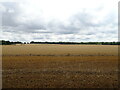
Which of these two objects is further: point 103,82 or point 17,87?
point 103,82

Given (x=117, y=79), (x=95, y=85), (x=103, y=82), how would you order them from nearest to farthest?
(x=95, y=85)
(x=103, y=82)
(x=117, y=79)

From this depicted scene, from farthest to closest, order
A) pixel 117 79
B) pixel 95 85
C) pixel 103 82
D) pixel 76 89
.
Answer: pixel 117 79 → pixel 103 82 → pixel 95 85 → pixel 76 89

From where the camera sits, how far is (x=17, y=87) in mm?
9617

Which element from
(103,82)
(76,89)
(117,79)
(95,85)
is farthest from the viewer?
(117,79)

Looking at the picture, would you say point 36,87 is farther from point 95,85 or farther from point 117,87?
point 117,87

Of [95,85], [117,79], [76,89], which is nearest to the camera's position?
[76,89]

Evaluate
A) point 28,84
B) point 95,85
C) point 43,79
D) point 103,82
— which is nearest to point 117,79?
point 103,82

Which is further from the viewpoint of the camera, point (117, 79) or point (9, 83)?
point (117, 79)

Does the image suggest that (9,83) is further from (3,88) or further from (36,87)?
(36,87)

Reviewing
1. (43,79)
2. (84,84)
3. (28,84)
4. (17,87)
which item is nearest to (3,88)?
(17,87)

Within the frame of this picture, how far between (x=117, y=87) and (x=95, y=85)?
126 centimetres

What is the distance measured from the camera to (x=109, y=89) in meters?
9.47

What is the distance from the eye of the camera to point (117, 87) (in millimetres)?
9820

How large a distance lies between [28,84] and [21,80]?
43.2 inches
